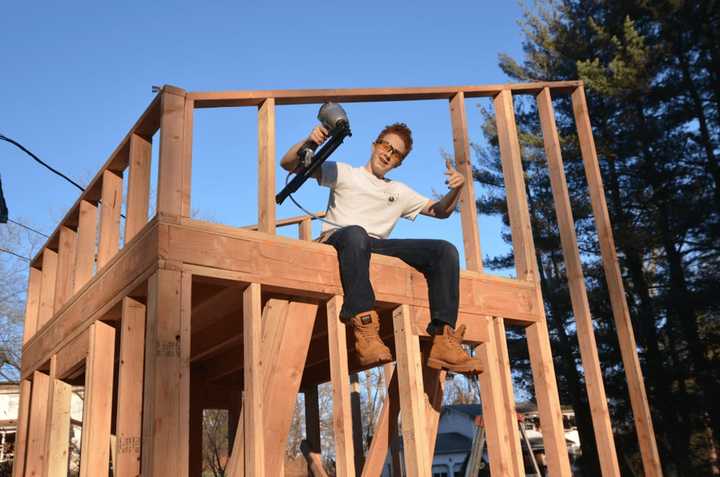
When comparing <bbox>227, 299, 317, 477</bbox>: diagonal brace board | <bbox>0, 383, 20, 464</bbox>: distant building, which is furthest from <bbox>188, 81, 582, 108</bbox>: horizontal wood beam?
<bbox>0, 383, 20, 464</bbox>: distant building

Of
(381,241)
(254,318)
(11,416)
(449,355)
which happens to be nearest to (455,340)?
(449,355)

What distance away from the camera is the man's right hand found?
11.8 ft

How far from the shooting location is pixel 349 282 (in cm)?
353

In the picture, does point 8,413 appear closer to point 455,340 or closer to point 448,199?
point 448,199

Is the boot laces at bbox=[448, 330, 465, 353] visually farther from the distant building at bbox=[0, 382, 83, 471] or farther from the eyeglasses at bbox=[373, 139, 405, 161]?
the distant building at bbox=[0, 382, 83, 471]

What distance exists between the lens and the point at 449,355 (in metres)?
3.65

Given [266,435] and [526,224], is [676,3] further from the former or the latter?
[266,435]

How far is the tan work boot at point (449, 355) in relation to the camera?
365cm

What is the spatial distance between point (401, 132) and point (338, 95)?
470 millimetres

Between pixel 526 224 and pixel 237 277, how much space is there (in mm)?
2099

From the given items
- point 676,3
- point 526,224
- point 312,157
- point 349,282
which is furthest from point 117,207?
point 676,3

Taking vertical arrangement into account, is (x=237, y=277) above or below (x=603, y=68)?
below

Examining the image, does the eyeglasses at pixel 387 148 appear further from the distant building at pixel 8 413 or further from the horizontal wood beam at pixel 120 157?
the distant building at pixel 8 413

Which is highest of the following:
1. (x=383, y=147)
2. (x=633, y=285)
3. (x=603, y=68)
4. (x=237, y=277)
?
(x=603, y=68)
